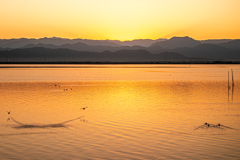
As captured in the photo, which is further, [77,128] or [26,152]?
[77,128]

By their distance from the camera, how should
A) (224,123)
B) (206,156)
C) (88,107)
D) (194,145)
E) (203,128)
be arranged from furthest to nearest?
(88,107), (224,123), (203,128), (194,145), (206,156)

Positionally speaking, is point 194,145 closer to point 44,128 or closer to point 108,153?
point 108,153

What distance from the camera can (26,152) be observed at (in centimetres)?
1748

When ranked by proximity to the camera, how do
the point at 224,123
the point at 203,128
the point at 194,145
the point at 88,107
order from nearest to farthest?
the point at 194,145
the point at 203,128
the point at 224,123
the point at 88,107

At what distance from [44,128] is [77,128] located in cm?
255

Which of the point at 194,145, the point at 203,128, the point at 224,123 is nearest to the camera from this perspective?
the point at 194,145

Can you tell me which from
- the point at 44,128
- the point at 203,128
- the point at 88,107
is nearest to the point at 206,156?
the point at 203,128

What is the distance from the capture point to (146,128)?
78.7 feet

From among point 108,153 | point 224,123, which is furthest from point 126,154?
point 224,123

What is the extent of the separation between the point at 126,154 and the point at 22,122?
509 inches

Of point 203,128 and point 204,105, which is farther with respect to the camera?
point 204,105

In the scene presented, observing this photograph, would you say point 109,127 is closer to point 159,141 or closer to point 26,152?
point 159,141

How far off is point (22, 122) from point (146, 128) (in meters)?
10.7

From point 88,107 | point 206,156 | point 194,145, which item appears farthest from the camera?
point 88,107
